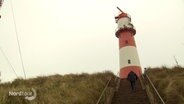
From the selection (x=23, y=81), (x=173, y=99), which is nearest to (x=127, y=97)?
(x=173, y=99)

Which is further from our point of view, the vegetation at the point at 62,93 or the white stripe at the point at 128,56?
the white stripe at the point at 128,56

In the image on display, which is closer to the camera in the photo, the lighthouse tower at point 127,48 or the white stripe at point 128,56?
the lighthouse tower at point 127,48

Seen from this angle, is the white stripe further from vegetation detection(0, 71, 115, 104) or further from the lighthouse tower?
vegetation detection(0, 71, 115, 104)

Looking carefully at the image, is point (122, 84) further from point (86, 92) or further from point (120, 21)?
point (120, 21)

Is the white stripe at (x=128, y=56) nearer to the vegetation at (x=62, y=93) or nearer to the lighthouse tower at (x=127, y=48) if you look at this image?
the lighthouse tower at (x=127, y=48)

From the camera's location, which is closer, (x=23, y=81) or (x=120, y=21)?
(x=23, y=81)

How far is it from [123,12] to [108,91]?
19.2 m

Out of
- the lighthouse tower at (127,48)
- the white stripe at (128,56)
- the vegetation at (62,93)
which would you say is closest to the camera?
the vegetation at (62,93)

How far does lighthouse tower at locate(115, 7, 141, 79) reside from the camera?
93.9 feet

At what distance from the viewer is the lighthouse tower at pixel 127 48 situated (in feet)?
93.9

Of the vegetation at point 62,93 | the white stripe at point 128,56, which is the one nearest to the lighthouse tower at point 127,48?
the white stripe at point 128,56

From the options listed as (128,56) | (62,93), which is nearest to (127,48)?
(128,56)

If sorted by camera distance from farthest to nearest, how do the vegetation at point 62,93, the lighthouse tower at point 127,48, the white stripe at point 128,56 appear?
the white stripe at point 128,56, the lighthouse tower at point 127,48, the vegetation at point 62,93

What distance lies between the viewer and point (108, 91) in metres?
17.4
